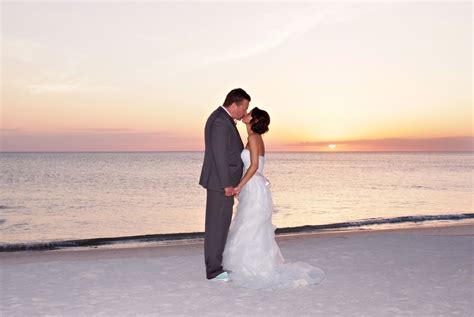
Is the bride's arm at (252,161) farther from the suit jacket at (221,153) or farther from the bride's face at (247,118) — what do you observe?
the bride's face at (247,118)

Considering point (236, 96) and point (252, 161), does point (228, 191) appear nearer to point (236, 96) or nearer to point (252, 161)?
point (252, 161)

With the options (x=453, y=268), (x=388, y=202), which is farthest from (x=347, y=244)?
(x=388, y=202)

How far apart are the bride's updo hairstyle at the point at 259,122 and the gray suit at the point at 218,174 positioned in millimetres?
299

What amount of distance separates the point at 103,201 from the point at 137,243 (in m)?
16.2

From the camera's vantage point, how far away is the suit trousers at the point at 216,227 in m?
7.49

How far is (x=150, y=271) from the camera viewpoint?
8266mm

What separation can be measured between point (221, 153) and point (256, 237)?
54.2 inches

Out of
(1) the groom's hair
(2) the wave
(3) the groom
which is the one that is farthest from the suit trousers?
(2) the wave

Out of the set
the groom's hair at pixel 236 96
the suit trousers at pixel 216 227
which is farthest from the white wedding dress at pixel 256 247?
the groom's hair at pixel 236 96

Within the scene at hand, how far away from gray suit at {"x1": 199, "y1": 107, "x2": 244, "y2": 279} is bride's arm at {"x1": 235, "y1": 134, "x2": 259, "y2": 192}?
11 centimetres

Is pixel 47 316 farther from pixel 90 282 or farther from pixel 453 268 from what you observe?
pixel 453 268

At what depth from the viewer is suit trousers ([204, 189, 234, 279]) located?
7.49 metres

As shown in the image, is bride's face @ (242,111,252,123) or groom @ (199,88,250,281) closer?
groom @ (199,88,250,281)

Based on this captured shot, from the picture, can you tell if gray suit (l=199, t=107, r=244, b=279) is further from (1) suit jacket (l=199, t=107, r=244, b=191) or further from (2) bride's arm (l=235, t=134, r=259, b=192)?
(2) bride's arm (l=235, t=134, r=259, b=192)
